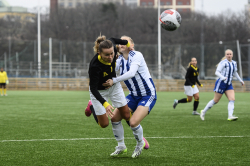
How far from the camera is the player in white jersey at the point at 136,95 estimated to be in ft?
18.9

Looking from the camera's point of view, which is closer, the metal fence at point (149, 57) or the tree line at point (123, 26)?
the metal fence at point (149, 57)

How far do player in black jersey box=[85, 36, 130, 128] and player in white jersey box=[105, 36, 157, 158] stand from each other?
0.17 meters

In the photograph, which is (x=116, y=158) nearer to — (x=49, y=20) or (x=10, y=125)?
(x=10, y=125)

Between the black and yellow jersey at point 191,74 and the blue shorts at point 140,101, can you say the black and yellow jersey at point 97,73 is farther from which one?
the black and yellow jersey at point 191,74

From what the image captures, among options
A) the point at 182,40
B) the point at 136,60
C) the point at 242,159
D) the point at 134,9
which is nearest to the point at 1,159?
the point at 136,60

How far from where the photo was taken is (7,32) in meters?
66.9

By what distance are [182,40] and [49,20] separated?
85.4 feet

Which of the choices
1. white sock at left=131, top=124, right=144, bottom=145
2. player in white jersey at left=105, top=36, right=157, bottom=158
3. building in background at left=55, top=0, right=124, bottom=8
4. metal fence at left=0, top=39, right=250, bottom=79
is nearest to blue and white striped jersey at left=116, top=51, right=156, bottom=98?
player in white jersey at left=105, top=36, right=157, bottom=158

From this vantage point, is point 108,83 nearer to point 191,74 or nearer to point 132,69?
point 132,69

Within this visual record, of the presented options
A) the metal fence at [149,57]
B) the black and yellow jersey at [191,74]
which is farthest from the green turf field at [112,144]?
the metal fence at [149,57]

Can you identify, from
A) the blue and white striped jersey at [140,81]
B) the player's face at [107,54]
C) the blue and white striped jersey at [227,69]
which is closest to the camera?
the player's face at [107,54]

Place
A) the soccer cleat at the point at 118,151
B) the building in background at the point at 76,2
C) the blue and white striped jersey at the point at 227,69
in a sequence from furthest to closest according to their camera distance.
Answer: the building in background at the point at 76,2 → the blue and white striped jersey at the point at 227,69 → the soccer cleat at the point at 118,151

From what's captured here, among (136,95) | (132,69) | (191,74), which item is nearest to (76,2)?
(191,74)

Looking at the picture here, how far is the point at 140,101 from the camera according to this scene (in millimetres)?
5973
